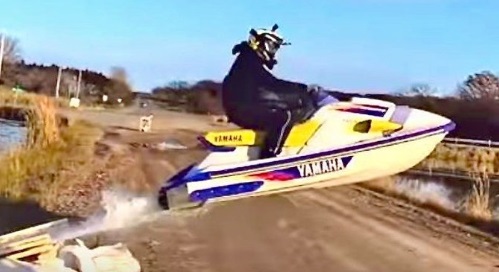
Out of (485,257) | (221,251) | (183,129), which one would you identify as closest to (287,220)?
(221,251)

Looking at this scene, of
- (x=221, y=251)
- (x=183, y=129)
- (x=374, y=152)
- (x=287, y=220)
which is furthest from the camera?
(x=221, y=251)

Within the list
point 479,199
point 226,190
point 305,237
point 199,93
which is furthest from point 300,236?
point 226,190

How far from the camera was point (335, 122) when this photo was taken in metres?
1.41

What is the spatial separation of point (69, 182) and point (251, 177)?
763mm

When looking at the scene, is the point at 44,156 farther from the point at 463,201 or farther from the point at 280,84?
the point at 463,201

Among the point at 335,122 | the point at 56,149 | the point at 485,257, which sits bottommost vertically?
the point at 485,257

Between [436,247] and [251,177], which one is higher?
[251,177]

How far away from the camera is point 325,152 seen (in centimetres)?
140

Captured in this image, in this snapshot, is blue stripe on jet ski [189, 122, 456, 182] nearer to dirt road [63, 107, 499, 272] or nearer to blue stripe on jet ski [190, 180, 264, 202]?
blue stripe on jet ski [190, 180, 264, 202]

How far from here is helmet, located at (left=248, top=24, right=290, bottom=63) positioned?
1512 mm

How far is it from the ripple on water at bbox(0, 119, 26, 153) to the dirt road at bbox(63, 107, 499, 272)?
0.31 metres

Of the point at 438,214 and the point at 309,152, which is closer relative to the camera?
the point at 309,152

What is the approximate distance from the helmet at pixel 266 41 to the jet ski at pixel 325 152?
0.14 meters

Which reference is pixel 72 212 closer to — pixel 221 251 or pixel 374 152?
pixel 221 251
